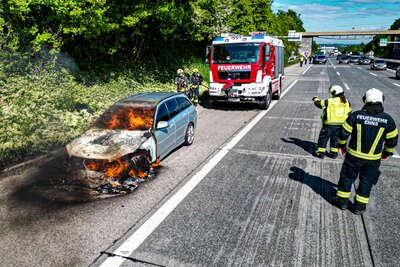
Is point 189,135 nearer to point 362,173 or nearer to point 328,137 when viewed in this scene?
point 328,137

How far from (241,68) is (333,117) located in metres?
5.78

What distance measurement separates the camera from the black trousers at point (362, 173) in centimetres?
460

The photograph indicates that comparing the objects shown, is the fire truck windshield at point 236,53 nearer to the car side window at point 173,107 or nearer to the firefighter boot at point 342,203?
the car side window at point 173,107

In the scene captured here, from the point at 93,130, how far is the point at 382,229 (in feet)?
18.3

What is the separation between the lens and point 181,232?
4340mm

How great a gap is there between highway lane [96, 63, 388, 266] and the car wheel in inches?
50.9

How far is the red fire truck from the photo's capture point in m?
12.4

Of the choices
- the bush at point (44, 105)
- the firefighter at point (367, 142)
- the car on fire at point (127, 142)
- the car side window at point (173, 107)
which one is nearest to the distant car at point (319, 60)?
the bush at point (44, 105)

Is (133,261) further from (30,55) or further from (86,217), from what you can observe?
(30,55)

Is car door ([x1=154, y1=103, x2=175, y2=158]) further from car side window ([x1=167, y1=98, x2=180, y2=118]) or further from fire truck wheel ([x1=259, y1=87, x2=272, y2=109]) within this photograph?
fire truck wheel ([x1=259, y1=87, x2=272, y2=109])

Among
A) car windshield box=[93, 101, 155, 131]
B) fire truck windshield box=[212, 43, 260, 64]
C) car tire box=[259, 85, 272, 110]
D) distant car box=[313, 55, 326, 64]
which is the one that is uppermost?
distant car box=[313, 55, 326, 64]

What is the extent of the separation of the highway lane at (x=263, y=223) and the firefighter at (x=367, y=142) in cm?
49

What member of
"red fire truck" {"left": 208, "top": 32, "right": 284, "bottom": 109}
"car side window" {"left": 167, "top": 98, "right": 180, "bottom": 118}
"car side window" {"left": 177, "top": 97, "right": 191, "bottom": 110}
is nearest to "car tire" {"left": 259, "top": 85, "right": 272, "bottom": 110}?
"red fire truck" {"left": 208, "top": 32, "right": 284, "bottom": 109}

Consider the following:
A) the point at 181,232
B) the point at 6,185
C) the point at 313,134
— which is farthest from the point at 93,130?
the point at 313,134
